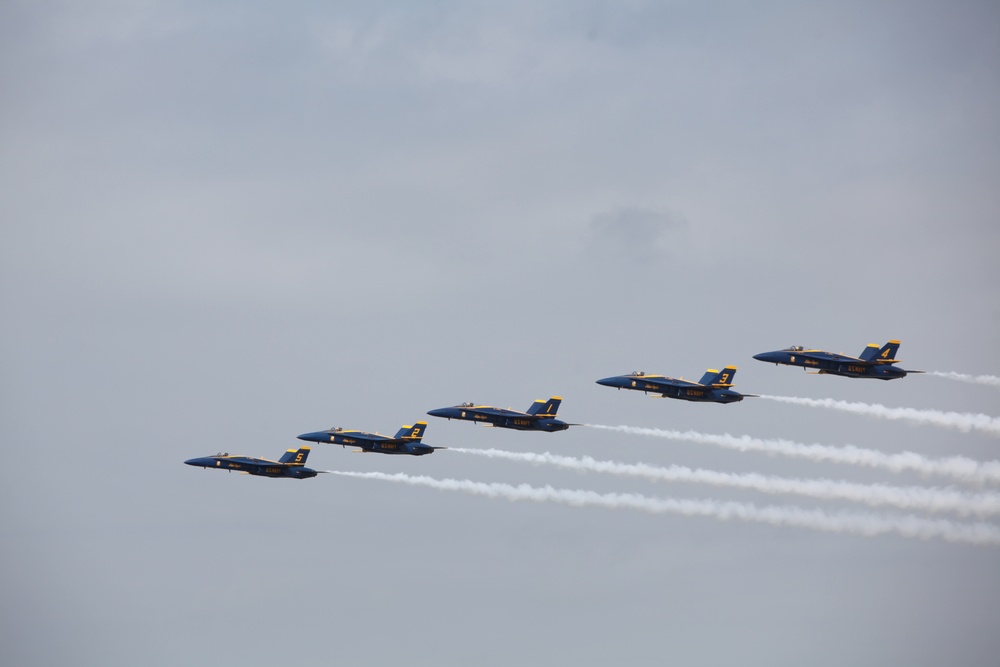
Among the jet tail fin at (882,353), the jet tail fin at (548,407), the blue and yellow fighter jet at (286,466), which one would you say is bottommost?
the blue and yellow fighter jet at (286,466)

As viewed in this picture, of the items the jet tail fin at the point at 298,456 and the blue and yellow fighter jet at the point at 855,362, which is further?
the jet tail fin at the point at 298,456

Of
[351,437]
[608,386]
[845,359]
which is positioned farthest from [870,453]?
[351,437]

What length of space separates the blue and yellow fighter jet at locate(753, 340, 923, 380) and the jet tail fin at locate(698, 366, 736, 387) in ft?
17.7

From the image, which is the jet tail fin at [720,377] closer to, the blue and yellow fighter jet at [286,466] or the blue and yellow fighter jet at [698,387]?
the blue and yellow fighter jet at [698,387]

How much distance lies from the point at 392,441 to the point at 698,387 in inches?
1252

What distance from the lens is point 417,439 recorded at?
192 m

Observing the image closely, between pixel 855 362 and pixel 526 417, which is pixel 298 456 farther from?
pixel 855 362

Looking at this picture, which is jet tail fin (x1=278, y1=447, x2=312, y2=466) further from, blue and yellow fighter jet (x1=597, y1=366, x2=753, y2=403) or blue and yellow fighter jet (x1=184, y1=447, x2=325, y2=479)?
blue and yellow fighter jet (x1=597, y1=366, x2=753, y2=403)

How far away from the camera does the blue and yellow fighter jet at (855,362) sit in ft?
582

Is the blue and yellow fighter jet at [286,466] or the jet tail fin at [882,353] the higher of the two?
the jet tail fin at [882,353]

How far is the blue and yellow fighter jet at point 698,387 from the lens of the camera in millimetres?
182375

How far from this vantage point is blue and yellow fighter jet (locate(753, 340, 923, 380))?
582 ft

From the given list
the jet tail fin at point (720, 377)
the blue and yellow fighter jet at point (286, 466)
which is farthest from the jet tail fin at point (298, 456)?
the jet tail fin at point (720, 377)

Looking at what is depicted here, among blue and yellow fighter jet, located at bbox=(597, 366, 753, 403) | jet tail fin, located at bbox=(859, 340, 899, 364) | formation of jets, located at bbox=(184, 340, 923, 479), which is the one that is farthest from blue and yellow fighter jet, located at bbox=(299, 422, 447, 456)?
jet tail fin, located at bbox=(859, 340, 899, 364)
